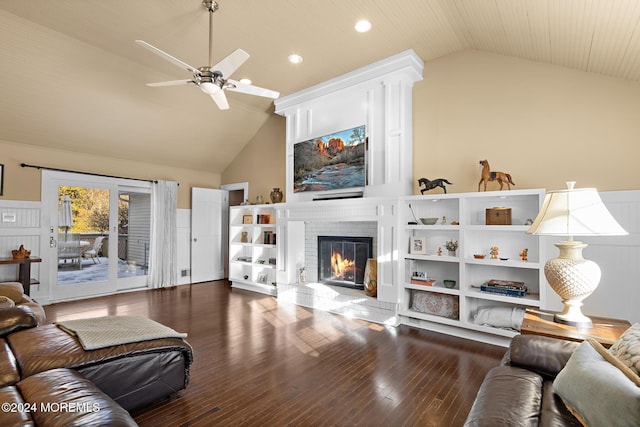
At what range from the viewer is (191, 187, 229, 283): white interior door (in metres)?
7.04

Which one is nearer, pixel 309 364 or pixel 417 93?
pixel 309 364

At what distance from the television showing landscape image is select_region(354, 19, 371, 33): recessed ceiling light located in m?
1.29

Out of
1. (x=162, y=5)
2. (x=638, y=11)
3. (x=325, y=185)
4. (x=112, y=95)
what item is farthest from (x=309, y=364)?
(x=112, y=95)

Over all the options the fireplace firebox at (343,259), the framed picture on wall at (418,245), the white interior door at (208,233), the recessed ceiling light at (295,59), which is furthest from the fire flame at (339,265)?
the white interior door at (208,233)

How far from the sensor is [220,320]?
4332mm

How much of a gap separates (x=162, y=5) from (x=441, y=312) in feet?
14.9

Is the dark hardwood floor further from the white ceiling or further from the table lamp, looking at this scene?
the white ceiling

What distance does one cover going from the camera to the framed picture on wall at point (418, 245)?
416 cm

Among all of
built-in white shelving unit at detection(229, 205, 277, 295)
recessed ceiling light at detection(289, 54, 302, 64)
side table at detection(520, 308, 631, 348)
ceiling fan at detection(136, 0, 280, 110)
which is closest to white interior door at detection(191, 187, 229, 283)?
built-in white shelving unit at detection(229, 205, 277, 295)

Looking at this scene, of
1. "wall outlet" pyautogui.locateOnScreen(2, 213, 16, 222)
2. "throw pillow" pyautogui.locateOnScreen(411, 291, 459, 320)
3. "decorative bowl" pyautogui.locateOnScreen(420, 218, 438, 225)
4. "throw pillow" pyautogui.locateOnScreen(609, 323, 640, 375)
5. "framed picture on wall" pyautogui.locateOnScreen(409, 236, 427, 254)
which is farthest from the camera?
"wall outlet" pyautogui.locateOnScreen(2, 213, 16, 222)

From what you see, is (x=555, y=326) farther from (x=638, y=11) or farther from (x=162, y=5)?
(x=162, y=5)

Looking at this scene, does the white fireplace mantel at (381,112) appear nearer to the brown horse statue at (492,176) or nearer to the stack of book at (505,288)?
the brown horse statue at (492,176)

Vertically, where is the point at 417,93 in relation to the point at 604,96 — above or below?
above

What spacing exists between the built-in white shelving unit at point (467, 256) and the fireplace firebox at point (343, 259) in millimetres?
835
